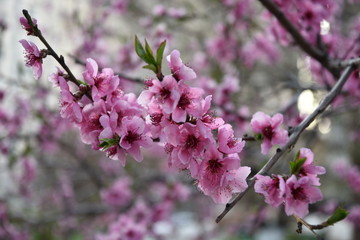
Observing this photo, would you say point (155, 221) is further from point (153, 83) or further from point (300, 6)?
point (153, 83)

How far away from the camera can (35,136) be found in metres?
3.72

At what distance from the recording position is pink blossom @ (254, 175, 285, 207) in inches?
41.4

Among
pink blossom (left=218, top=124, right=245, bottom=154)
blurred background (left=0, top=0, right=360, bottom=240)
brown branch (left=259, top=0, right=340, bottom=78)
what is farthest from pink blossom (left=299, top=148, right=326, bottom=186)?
brown branch (left=259, top=0, right=340, bottom=78)

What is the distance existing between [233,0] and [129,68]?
152 cm

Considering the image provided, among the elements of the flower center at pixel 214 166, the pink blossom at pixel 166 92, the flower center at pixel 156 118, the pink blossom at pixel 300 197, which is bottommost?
the pink blossom at pixel 300 197

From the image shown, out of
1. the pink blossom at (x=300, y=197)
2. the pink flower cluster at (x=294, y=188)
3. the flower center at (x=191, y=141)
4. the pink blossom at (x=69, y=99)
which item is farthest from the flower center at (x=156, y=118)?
the pink blossom at (x=300, y=197)

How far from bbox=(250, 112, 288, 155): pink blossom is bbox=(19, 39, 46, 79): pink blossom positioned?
77 centimetres

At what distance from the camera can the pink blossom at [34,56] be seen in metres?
1.11

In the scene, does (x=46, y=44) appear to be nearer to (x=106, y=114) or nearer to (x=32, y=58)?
(x=32, y=58)

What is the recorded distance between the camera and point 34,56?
1.13 m

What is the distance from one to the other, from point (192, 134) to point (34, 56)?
562 millimetres

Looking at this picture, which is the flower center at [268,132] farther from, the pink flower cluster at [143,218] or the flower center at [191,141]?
the pink flower cluster at [143,218]

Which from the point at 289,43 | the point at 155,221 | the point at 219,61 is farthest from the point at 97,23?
the point at 289,43

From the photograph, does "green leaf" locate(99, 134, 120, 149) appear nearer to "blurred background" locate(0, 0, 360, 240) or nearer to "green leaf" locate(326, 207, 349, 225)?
"blurred background" locate(0, 0, 360, 240)
